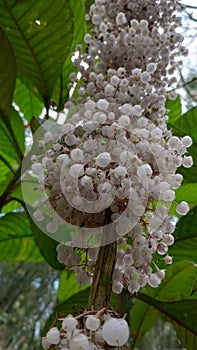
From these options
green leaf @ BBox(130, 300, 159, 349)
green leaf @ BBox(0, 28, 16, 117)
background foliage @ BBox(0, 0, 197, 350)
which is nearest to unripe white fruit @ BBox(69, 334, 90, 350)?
background foliage @ BBox(0, 0, 197, 350)

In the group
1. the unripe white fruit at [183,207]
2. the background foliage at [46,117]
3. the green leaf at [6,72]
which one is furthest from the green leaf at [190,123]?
the unripe white fruit at [183,207]

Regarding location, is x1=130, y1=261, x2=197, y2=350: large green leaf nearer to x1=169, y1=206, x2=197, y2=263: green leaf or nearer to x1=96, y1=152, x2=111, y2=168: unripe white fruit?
x1=169, y1=206, x2=197, y2=263: green leaf

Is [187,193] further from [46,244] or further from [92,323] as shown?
[92,323]

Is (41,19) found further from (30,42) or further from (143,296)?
(143,296)

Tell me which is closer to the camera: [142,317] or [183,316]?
[183,316]

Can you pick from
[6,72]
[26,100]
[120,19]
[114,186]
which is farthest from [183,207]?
[26,100]

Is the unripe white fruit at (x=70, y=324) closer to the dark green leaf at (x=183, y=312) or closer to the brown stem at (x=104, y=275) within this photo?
the brown stem at (x=104, y=275)
